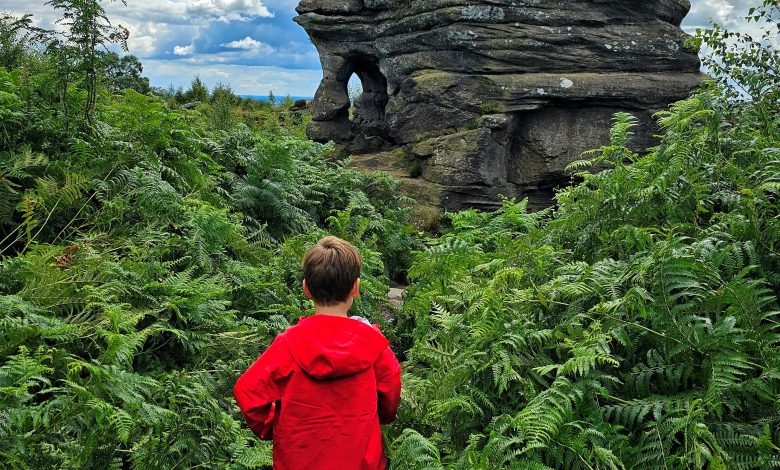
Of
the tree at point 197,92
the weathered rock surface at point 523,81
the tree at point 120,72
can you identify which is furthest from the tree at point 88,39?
the tree at point 197,92

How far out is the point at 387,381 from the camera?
3209 mm

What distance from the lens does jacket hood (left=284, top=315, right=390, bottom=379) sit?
9.61 ft

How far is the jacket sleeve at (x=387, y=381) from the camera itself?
10.4ft

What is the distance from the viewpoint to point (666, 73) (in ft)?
58.3

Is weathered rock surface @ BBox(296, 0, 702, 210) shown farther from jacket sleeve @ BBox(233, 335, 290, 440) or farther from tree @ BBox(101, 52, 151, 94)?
jacket sleeve @ BBox(233, 335, 290, 440)

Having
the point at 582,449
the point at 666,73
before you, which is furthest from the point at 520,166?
the point at 582,449

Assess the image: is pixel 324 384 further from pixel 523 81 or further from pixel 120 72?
pixel 523 81

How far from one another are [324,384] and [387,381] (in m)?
0.38

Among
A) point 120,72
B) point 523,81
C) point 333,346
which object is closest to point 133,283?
point 333,346

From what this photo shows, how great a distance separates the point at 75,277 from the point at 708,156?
541cm

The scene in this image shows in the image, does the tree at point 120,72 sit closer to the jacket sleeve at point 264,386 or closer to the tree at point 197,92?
the jacket sleeve at point 264,386

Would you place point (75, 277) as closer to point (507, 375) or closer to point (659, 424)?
point (507, 375)

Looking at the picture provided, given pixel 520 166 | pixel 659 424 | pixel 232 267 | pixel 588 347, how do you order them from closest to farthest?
1. pixel 659 424
2. pixel 588 347
3. pixel 232 267
4. pixel 520 166

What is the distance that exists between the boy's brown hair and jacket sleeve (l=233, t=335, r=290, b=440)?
13.2 inches
